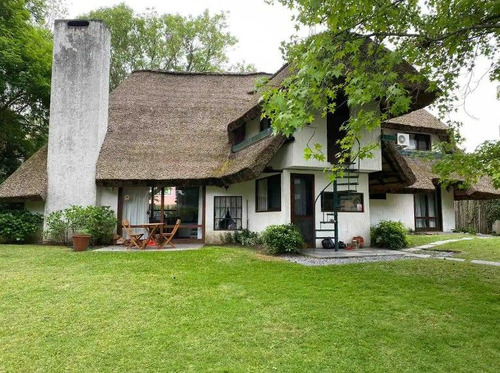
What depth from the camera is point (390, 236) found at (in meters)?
10.2

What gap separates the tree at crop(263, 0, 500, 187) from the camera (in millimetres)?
4496

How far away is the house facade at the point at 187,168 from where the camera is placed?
9961 mm

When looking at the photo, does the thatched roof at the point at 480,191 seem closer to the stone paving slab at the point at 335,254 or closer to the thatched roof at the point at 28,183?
the stone paving slab at the point at 335,254

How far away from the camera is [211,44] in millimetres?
23594

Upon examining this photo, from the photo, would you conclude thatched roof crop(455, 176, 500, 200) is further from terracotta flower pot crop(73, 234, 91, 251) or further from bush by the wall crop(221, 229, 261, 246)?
terracotta flower pot crop(73, 234, 91, 251)

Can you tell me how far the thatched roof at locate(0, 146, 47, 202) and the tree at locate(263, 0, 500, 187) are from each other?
30.9ft

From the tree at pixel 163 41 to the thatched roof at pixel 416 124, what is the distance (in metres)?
14.3

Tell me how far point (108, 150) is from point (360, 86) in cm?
949

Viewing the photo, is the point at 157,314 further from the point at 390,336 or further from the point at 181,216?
the point at 181,216

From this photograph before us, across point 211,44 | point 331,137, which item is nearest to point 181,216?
point 331,137

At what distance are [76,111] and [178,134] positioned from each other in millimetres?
3573

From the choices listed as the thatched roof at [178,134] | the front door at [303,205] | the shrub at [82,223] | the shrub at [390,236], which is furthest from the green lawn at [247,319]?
the thatched roof at [178,134]

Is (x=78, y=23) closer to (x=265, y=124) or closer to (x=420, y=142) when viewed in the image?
(x=265, y=124)

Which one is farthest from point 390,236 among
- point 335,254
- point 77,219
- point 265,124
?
point 77,219
